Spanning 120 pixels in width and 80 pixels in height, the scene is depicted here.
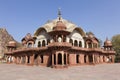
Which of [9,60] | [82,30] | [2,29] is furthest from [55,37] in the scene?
[2,29]

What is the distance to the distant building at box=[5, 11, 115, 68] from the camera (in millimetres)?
28672

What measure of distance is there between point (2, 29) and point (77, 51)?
147ft

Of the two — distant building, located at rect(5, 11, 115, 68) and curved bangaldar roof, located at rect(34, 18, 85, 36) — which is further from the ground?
curved bangaldar roof, located at rect(34, 18, 85, 36)

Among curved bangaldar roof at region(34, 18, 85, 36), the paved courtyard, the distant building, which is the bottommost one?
the paved courtyard

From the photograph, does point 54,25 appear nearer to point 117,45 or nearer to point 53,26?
point 53,26

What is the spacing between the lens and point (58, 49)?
2764 cm

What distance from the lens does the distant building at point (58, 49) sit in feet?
94.1

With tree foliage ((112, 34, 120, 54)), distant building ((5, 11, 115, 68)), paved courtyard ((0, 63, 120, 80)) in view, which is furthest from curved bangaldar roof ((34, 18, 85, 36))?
tree foliage ((112, 34, 120, 54))

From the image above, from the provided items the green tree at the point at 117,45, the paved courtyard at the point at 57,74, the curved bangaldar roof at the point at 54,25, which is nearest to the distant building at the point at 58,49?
the curved bangaldar roof at the point at 54,25

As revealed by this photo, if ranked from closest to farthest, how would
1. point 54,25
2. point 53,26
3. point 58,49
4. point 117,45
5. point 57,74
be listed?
1. point 57,74
2. point 58,49
3. point 53,26
4. point 54,25
5. point 117,45

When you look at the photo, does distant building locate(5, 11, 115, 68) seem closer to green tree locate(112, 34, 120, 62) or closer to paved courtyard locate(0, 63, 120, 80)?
paved courtyard locate(0, 63, 120, 80)

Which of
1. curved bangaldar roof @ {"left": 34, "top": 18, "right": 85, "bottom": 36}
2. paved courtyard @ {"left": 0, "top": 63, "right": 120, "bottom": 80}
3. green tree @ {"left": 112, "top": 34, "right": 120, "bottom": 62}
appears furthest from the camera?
green tree @ {"left": 112, "top": 34, "right": 120, "bottom": 62}

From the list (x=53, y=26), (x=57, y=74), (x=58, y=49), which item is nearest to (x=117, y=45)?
(x=53, y=26)

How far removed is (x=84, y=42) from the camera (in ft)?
124
